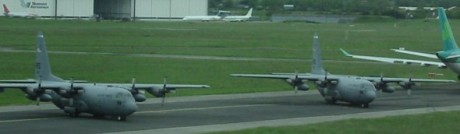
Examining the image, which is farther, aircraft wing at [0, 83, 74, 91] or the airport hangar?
the airport hangar

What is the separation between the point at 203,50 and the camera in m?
103

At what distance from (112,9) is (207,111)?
14830 centimetres

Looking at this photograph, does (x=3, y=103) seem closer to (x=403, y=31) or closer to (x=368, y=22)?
(x=403, y=31)

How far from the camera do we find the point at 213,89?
6388 cm

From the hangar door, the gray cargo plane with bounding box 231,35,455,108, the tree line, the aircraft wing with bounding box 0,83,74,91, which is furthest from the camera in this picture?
the hangar door

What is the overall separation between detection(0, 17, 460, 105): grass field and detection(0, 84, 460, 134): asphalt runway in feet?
13.0

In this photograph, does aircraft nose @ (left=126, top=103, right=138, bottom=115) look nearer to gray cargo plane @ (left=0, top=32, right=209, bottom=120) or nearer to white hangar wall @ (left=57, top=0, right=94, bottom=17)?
gray cargo plane @ (left=0, top=32, right=209, bottom=120)

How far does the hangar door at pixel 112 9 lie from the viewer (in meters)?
194

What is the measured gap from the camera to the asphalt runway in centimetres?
4300

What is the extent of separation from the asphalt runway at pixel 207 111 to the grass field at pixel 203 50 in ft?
13.0

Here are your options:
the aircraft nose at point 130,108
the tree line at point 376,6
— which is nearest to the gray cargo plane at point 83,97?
the aircraft nose at point 130,108

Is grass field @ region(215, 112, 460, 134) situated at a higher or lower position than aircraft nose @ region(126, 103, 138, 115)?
lower

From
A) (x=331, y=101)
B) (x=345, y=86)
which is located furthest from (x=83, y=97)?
(x=331, y=101)

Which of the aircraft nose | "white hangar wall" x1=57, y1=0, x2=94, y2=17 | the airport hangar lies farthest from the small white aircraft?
the aircraft nose
